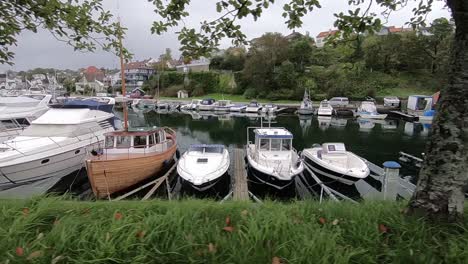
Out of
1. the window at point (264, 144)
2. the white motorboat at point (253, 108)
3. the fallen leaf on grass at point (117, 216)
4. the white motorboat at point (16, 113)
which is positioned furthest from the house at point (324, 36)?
the white motorboat at point (16, 113)

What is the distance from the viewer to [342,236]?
9.64 feet

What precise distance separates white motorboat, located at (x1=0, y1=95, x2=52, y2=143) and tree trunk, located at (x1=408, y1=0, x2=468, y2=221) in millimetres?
21634

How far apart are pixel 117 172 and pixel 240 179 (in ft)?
17.9

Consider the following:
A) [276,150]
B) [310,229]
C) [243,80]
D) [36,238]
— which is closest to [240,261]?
[310,229]

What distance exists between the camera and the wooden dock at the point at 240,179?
1167 centimetres

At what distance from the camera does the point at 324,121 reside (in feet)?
135

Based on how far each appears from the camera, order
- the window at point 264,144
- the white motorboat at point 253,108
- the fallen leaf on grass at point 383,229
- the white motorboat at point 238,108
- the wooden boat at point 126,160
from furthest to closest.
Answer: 1. the white motorboat at point 238,108
2. the white motorboat at point 253,108
3. the window at point 264,144
4. the wooden boat at point 126,160
5. the fallen leaf on grass at point 383,229

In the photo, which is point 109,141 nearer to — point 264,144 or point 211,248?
point 264,144

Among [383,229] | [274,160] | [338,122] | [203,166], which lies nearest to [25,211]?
[383,229]

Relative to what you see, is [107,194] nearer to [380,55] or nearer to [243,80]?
[243,80]

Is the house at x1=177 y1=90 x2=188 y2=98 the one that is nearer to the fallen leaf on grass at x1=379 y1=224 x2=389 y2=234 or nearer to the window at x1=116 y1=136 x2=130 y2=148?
the window at x1=116 y1=136 x2=130 y2=148

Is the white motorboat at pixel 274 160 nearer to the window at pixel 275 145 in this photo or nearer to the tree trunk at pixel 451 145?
the window at pixel 275 145

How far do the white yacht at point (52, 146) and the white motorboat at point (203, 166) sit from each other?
4212 millimetres

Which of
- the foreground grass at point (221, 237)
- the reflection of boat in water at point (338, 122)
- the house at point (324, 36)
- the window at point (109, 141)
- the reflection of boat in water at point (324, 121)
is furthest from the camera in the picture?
the reflection of boat in water at point (338, 122)
